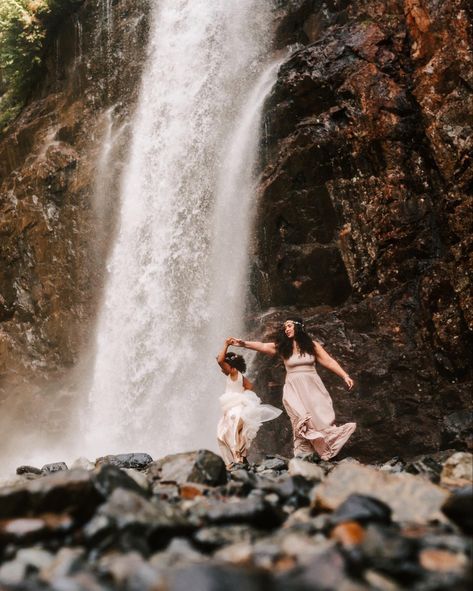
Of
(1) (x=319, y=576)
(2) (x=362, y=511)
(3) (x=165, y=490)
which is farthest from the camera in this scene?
(3) (x=165, y=490)

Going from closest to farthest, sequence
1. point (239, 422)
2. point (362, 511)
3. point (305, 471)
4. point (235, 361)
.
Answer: point (362, 511)
point (305, 471)
point (239, 422)
point (235, 361)

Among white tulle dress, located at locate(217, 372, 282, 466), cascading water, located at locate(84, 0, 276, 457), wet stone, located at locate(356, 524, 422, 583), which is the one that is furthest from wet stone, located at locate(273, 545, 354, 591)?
cascading water, located at locate(84, 0, 276, 457)

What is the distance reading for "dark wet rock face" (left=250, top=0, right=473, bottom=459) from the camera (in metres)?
8.02

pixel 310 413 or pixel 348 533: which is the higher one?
pixel 310 413

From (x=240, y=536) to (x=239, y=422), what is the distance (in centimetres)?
400

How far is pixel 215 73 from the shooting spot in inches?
579

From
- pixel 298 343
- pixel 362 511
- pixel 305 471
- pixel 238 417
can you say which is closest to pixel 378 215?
pixel 298 343

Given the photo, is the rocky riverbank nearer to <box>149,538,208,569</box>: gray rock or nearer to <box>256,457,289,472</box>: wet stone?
<box>149,538,208,569</box>: gray rock

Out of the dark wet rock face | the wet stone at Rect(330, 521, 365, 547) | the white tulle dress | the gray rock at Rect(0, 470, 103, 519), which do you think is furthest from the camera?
the dark wet rock face

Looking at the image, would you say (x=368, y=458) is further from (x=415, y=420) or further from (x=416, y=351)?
(x=416, y=351)

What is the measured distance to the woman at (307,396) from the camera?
6770 mm

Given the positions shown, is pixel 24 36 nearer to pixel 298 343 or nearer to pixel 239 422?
pixel 298 343

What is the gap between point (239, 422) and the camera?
697 cm

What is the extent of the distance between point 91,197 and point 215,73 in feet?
17.9
